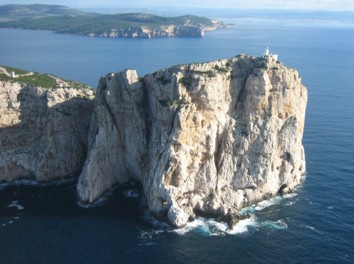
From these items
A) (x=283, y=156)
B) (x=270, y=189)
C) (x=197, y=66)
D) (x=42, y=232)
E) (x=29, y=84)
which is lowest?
(x=42, y=232)

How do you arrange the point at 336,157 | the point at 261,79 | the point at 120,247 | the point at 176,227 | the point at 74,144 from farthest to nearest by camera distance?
the point at 336,157 < the point at 74,144 < the point at 261,79 < the point at 176,227 < the point at 120,247

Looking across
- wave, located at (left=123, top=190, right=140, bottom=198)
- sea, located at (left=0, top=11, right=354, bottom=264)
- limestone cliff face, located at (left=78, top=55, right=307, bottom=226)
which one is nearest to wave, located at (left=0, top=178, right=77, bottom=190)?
sea, located at (left=0, top=11, right=354, bottom=264)

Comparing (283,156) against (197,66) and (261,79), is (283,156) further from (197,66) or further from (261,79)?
(197,66)

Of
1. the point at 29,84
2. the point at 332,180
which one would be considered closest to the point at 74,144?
the point at 29,84

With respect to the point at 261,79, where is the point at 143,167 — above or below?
below

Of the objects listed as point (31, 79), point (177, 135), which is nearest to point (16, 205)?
point (31, 79)

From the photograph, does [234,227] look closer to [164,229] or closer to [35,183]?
[164,229]

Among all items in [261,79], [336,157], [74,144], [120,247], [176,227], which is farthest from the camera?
[336,157]

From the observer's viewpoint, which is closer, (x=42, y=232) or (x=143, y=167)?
(x=42, y=232)

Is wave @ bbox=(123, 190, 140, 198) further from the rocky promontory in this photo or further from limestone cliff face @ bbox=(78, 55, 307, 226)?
limestone cliff face @ bbox=(78, 55, 307, 226)
